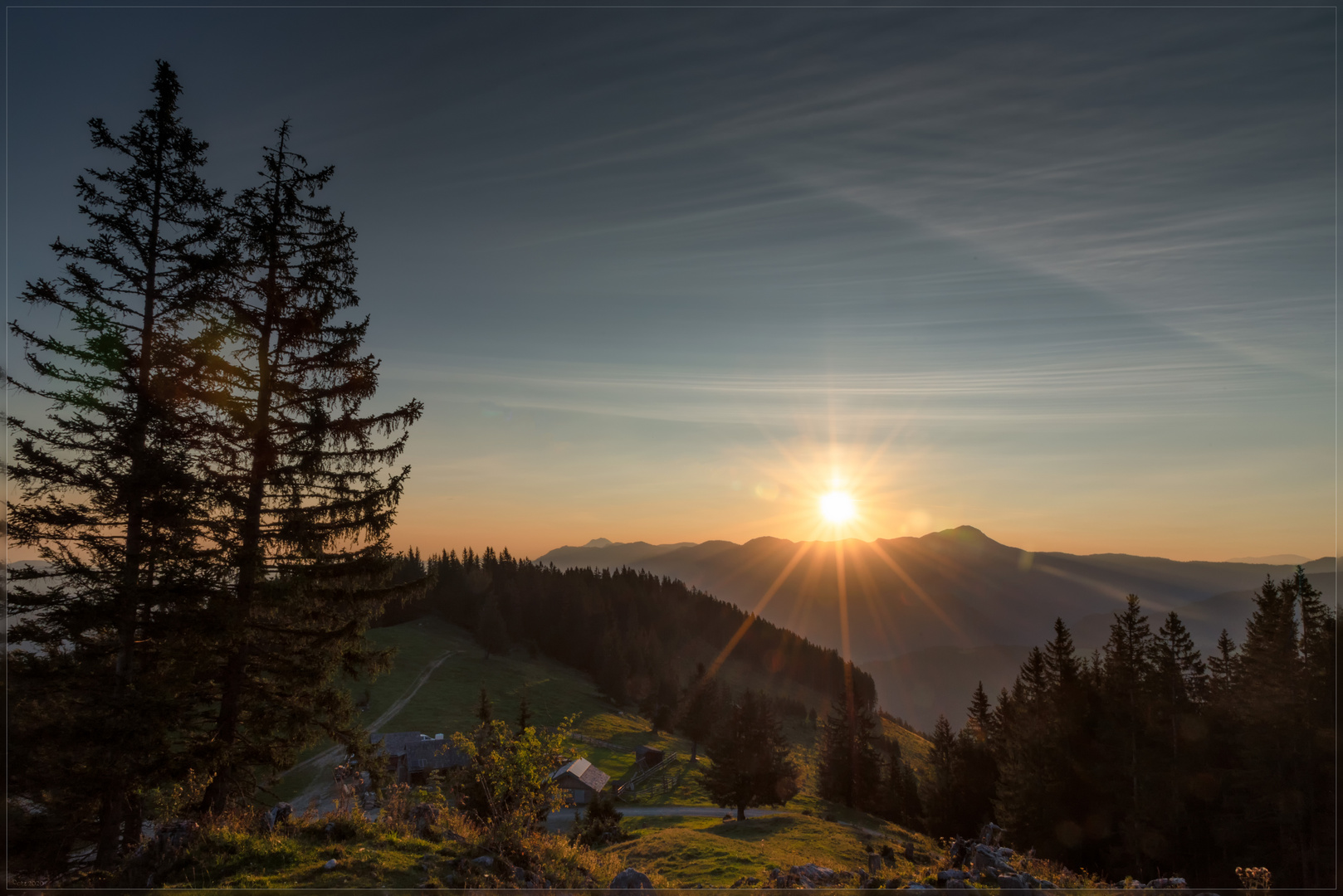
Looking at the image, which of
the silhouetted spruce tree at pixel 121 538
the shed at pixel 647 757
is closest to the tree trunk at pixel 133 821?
the silhouetted spruce tree at pixel 121 538

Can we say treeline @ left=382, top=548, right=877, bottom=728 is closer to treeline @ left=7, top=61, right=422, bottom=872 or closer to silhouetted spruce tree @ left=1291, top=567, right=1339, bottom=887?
silhouetted spruce tree @ left=1291, top=567, right=1339, bottom=887

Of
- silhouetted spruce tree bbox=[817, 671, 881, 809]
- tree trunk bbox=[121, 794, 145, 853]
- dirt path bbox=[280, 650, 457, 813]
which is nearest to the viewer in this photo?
tree trunk bbox=[121, 794, 145, 853]

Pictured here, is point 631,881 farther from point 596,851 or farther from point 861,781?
point 861,781

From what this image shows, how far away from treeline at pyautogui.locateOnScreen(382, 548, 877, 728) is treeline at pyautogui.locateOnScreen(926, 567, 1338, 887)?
53.6m

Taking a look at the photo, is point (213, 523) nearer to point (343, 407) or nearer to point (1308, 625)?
point (343, 407)

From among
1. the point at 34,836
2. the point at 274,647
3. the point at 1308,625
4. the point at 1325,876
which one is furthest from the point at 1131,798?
the point at 34,836

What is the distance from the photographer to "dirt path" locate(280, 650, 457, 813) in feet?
164

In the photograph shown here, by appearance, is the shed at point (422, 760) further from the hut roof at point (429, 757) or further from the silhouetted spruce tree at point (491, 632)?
the silhouetted spruce tree at point (491, 632)

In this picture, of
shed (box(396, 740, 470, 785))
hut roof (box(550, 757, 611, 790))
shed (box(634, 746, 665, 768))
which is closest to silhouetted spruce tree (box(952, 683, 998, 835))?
hut roof (box(550, 757, 611, 790))

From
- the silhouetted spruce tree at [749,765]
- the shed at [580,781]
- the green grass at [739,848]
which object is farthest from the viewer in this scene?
the shed at [580,781]

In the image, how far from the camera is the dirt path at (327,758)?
4984cm

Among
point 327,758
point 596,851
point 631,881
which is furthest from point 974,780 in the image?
point 327,758

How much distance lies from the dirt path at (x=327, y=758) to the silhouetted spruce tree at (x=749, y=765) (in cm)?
2940

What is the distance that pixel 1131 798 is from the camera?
39812 millimetres
